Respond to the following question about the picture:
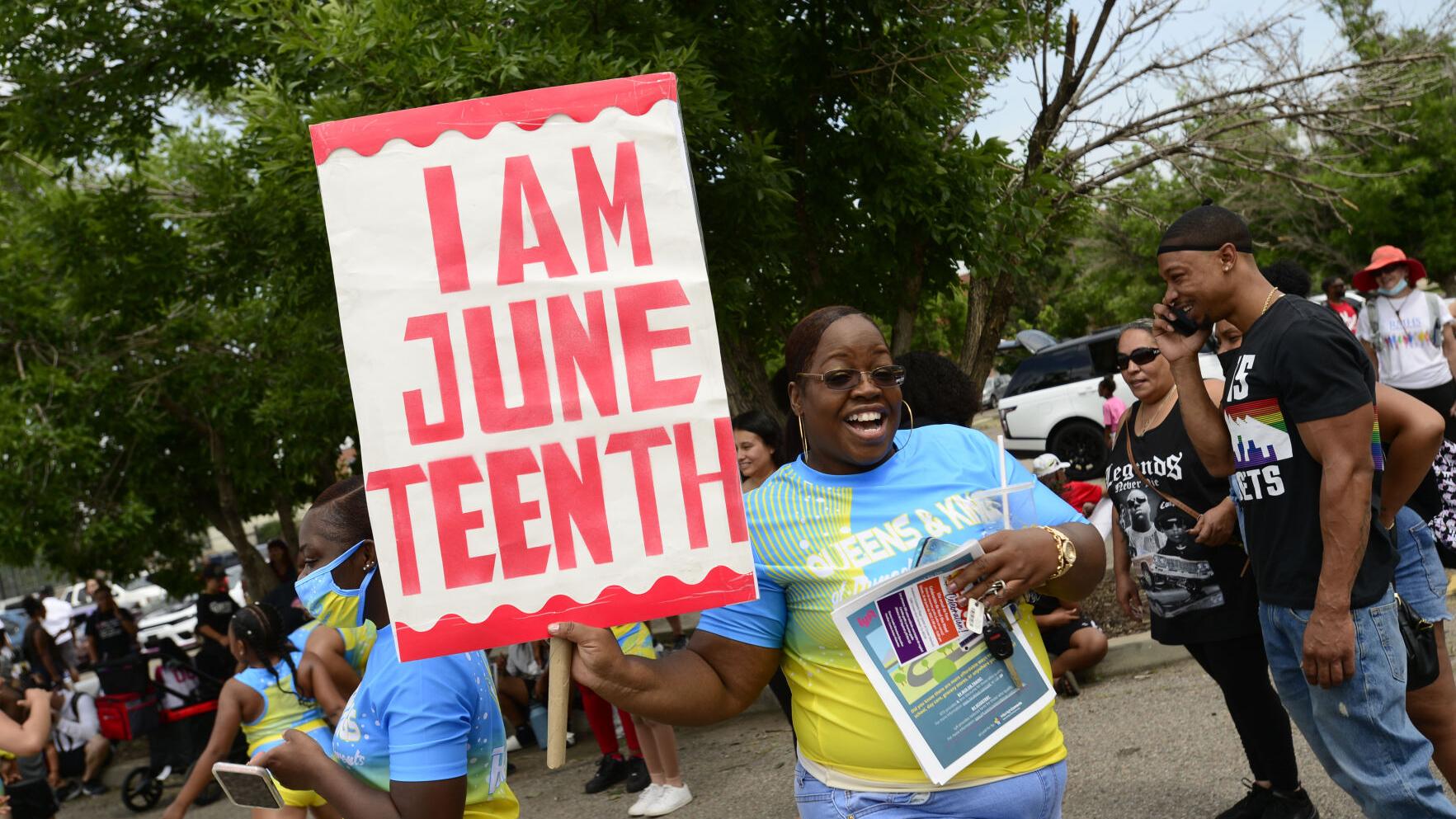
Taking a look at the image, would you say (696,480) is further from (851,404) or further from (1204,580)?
(1204,580)

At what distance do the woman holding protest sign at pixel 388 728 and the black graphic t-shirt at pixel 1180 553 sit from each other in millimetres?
2656

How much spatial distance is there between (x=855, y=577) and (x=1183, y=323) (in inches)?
61.9

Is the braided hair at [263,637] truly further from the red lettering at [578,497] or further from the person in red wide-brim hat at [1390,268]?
the person in red wide-brim hat at [1390,268]

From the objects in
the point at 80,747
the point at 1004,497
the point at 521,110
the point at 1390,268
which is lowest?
the point at 80,747

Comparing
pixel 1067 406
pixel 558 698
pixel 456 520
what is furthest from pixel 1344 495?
pixel 1067 406

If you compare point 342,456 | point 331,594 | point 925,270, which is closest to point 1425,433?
point 331,594

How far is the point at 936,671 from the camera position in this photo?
8.45 ft

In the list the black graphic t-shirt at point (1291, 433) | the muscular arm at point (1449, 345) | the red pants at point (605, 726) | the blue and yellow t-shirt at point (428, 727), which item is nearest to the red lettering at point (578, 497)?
the blue and yellow t-shirt at point (428, 727)

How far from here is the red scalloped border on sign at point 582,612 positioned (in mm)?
2494

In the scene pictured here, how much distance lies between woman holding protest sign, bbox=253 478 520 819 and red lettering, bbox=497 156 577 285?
89 cm

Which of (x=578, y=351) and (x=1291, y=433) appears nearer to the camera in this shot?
(x=578, y=351)

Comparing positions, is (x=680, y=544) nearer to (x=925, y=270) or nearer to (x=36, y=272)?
(x=925, y=270)

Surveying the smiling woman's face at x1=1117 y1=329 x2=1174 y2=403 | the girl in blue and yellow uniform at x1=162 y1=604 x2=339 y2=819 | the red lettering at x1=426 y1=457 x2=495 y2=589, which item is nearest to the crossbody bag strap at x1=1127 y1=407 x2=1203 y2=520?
the smiling woman's face at x1=1117 y1=329 x2=1174 y2=403

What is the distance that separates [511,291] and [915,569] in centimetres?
97
